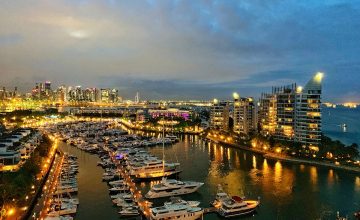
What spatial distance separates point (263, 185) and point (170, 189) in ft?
14.9

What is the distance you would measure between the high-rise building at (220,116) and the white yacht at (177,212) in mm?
24274

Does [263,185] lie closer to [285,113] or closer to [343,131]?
[285,113]

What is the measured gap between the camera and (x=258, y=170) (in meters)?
18.6

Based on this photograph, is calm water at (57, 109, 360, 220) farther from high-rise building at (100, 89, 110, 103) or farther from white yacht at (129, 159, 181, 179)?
high-rise building at (100, 89, 110, 103)

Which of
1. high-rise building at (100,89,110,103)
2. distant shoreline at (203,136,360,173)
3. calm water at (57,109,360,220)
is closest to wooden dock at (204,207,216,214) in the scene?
calm water at (57,109,360,220)

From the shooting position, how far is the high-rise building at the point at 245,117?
3175 cm

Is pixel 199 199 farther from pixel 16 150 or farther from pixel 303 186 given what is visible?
pixel 16 150

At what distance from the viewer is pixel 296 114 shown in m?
24.3

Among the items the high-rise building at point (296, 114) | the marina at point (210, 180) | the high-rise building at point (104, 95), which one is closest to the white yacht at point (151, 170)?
the marina at point (210, 180)

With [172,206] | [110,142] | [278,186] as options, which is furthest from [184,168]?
[110,142]

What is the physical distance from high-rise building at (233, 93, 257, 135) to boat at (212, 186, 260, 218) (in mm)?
19492

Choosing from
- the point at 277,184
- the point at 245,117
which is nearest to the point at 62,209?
the point at 277,184

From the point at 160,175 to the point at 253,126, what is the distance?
17286 millimetres

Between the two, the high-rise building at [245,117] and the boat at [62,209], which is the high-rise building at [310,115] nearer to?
the high-rise building at [245,117]
